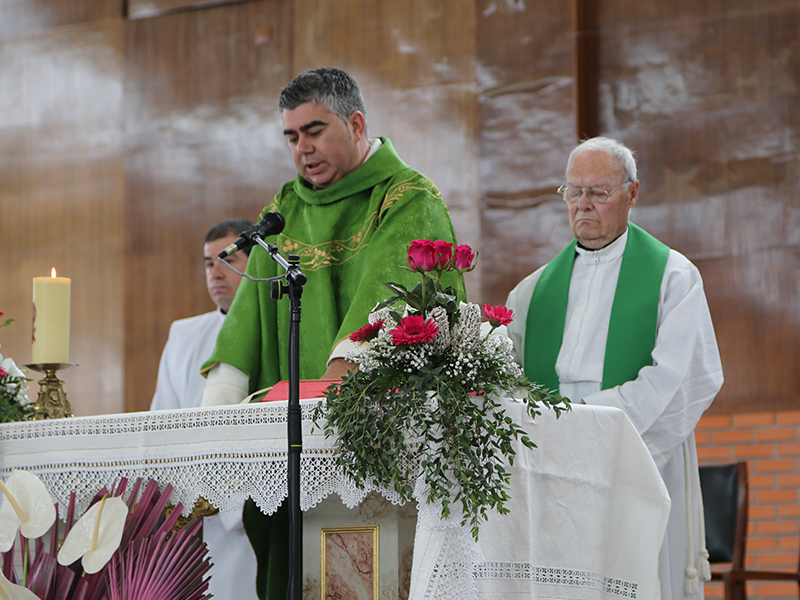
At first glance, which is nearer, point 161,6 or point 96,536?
point 96,536

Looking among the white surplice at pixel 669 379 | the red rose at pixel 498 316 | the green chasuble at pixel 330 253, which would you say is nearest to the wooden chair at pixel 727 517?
the white surplice at pixel 669 379

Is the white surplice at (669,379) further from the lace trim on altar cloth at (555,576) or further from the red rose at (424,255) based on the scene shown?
the red rose at (424,255)

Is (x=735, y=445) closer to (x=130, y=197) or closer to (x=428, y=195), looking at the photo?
(x=428, y=195)

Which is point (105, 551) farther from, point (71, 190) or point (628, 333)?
point (71, 190)

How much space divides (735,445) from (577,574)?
140 inches

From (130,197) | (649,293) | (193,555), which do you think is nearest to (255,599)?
(193,555)

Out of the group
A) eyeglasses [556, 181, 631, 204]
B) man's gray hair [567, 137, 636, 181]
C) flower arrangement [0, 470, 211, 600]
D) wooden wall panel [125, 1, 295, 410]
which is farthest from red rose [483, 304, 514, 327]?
wooden wall panel [125, 1, 295, 410]

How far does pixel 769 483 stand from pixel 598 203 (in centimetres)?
265

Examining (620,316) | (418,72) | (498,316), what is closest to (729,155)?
(418,72)

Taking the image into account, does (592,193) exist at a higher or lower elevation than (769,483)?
higher

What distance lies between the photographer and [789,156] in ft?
18.9

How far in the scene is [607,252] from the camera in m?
3.84

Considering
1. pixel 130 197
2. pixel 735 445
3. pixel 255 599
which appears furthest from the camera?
pixel 130 197

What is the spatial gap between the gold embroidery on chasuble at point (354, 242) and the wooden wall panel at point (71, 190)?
405cm
